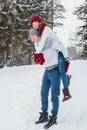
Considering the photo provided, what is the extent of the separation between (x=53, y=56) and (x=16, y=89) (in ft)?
13.7

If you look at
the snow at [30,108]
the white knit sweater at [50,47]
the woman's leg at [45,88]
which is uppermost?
the white knit sweater at [50,47]

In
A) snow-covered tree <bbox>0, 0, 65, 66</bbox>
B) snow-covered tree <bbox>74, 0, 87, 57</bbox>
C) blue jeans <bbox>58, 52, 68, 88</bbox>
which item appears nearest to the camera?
blue jeans <bbox>58, 52, 68, 88</bbox>

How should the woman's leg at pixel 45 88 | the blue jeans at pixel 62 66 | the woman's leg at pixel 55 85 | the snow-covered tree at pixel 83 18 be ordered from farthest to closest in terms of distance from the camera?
1. the snow-covered tree at pixel 83 18
2. the woman's leg at pixel 45 88
3. the woman's leg at pixel 55 85
4. the blue jeans at pixel 62 66

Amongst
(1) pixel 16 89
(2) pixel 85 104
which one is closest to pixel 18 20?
(1) pixel 16 89

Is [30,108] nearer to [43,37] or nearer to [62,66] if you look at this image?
[62,66]

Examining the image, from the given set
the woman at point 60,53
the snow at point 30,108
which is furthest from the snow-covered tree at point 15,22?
the woman at point 60,53

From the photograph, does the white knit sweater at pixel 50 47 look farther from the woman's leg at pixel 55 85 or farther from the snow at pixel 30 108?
the snow at pixel 30 108

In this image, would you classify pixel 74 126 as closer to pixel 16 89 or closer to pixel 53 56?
pixel 53 56

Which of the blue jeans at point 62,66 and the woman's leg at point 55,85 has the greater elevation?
the blue jeans at point 62,66

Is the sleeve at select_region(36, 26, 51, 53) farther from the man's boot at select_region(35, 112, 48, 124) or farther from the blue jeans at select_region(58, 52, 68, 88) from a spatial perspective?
the man's boot at select_region(35, 112, 48, 124)

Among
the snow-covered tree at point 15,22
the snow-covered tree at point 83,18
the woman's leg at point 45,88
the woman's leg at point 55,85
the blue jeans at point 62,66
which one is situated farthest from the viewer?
the snow-covered tree at point 83,18

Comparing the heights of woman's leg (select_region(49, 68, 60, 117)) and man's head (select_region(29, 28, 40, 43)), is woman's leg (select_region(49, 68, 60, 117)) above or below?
below

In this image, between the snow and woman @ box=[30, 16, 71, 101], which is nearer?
woman @ box=[30, 16, 71, 101]

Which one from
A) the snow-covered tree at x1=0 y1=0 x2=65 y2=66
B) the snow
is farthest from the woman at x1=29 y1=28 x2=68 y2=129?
the snow-covered tree at x1=0 y1=0 x2=65 y2=66
